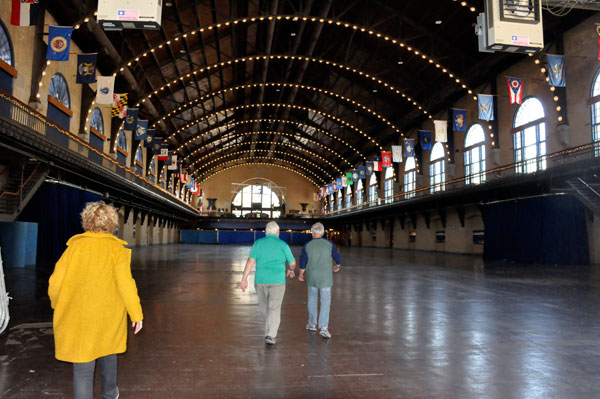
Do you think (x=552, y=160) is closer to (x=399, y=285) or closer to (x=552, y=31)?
(x=552, y=31)

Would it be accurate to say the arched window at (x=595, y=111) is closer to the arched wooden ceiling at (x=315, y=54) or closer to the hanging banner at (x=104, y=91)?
the arched wooden ceiling at (x=315, y=54)

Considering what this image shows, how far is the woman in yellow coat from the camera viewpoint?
8.98 ft

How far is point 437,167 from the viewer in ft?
118

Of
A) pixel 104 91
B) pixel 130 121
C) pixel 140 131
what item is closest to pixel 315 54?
pixel 140 131

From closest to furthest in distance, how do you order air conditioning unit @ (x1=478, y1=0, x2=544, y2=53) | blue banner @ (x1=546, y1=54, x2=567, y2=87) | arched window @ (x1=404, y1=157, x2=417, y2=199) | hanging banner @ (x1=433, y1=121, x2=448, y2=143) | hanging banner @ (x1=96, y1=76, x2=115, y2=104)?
air conditioning unit @ (x1=478, y1=0, x2=544, y2=53), blue banner @ (x1=546, y1=54, x2=567, y2=87), hanging banner @ (x1=96, y1=76, x2=115, y2=104), hanging banner @ (x1=433, y1=121, x2=448, y2=143), arched window @ (x1=404, y1=157, x2=417, y2=199)

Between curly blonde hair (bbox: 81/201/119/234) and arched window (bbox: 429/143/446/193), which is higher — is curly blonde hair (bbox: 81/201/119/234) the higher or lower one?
the lower one

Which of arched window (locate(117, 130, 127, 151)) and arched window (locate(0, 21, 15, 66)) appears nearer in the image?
arched window (locate(0, 21, 15, 66))

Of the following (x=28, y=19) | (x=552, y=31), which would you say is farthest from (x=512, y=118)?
(x=28, y=19)

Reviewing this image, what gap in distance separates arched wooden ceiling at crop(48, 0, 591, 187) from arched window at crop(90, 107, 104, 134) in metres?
2.66

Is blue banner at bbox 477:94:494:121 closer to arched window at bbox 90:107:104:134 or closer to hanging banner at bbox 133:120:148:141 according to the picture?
hanging banner at bbox 133:120:148:141

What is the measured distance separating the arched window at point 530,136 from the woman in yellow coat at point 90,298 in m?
22.6

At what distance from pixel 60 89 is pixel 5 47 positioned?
18.8 feet

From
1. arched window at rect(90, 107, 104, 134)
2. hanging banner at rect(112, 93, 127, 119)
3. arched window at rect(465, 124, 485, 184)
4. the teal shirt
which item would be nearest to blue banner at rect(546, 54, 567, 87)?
arched window at rect(465, 124, 485, 184)

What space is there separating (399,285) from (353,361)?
7410 millimetres
